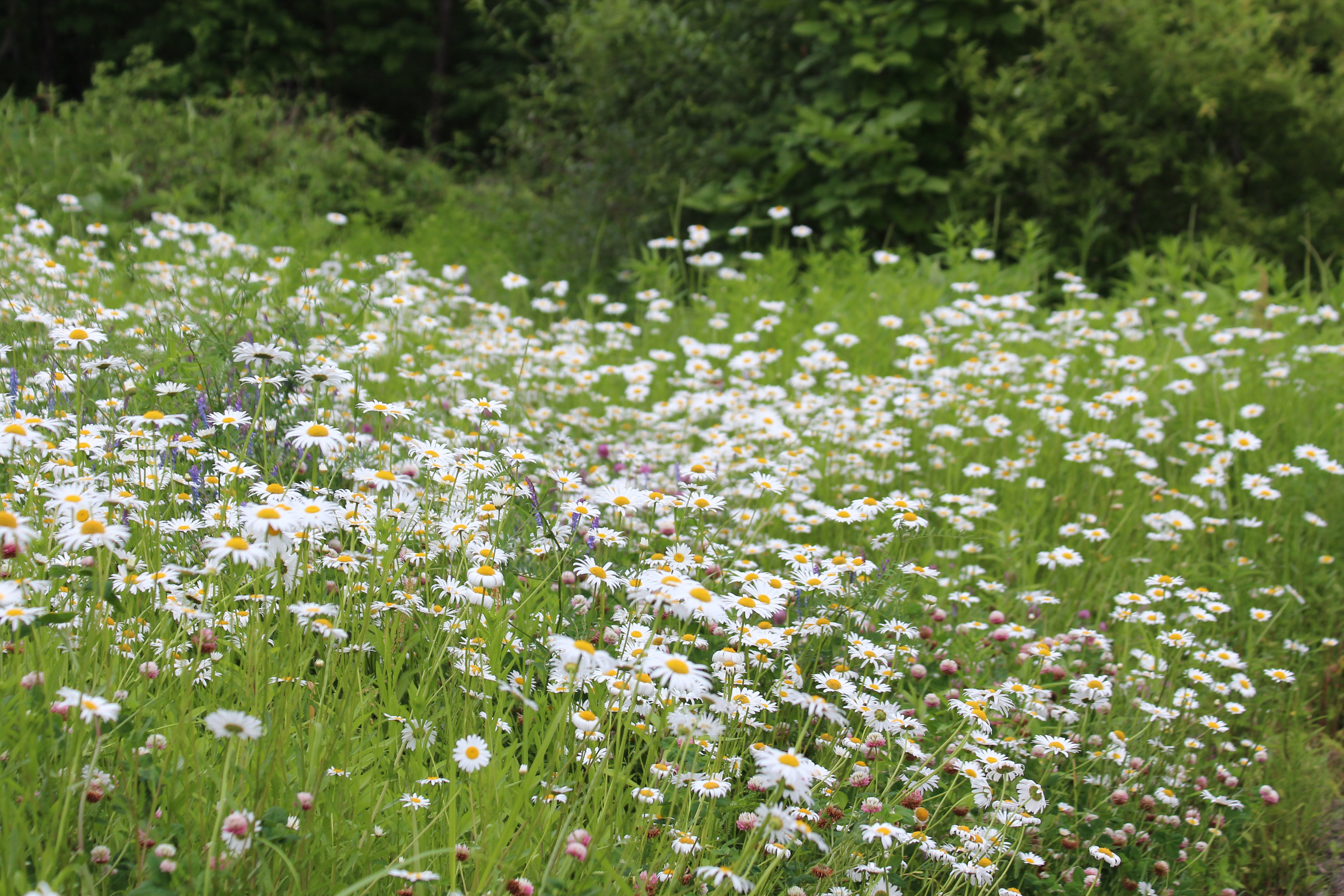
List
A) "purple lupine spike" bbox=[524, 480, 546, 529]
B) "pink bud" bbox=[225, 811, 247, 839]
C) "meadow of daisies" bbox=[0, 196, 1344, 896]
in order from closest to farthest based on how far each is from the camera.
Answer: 1. "pink bud" bbox=[225, 811, 247, 839]
2. "meadow of daisies" bbox=[0, 196, 1344, 896]
3. "purple lupine spike" bbox=[524, 480, 546, 529]

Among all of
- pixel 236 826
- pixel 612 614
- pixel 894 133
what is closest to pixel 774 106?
pixel 894 133

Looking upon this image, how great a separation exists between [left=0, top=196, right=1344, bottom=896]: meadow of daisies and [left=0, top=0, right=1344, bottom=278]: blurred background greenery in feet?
8.94

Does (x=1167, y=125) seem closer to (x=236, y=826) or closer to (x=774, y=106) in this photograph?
(x=774, y=106)

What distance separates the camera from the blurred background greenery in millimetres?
6621

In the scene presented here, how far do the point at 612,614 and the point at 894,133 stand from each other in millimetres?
5345

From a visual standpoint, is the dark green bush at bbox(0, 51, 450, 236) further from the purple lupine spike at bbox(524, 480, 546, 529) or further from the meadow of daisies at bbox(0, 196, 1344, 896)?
the purple lupine spike at bbox(524, 480, 546, 529)

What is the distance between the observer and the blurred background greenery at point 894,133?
662 cm

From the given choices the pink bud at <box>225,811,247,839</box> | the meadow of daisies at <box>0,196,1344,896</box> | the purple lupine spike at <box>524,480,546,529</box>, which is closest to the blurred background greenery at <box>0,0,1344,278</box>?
the meadow of daisies at <box>0,196,1344,896</box>

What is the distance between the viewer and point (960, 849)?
70.0 inches

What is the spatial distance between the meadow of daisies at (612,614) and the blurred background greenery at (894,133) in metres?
2.73

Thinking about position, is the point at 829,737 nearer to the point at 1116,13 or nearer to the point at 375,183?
the point at 1116,13

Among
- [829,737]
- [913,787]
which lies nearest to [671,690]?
[913,787]

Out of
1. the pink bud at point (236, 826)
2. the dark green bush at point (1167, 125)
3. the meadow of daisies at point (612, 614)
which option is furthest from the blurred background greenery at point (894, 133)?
the pink bud at point (236, 826)

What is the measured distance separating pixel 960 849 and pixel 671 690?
791mm
